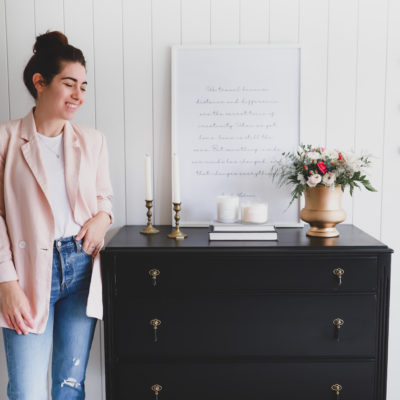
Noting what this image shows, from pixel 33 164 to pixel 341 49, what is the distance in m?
1.44

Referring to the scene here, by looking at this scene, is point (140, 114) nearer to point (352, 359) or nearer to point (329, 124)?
point (329, 124)

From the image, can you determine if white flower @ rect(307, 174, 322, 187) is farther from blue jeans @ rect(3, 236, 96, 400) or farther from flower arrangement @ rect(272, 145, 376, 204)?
blue jeans @ rect(3, 236, 96, 400)

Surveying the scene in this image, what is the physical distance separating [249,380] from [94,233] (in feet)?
2.70

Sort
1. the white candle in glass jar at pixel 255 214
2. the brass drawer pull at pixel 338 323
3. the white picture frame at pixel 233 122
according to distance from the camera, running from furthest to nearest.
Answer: the white picture frame at pixel 233 122 < the white candle in glass jar at pixel 255 214 < the brass drawer pull at pixel 338 323

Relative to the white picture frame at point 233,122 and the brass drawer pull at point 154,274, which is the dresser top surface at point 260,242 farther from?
the white picture frame at point 233,122

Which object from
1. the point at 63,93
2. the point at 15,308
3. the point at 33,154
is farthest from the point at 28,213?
the point at 63,93

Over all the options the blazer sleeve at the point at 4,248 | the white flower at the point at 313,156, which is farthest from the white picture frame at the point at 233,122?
the blazer sleeve at the point at 4,248

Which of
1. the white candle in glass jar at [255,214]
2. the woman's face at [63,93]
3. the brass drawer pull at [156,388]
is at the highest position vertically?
the woman's face at [63,93]

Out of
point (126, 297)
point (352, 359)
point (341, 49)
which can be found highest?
point (341, 49)

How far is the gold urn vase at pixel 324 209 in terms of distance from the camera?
1819mm

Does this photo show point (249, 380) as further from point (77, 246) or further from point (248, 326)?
point (77, 246)

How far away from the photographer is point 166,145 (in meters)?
2.12

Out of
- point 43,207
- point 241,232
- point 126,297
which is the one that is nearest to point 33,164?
point 43,207

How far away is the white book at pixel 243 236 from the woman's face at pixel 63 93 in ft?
2.37
